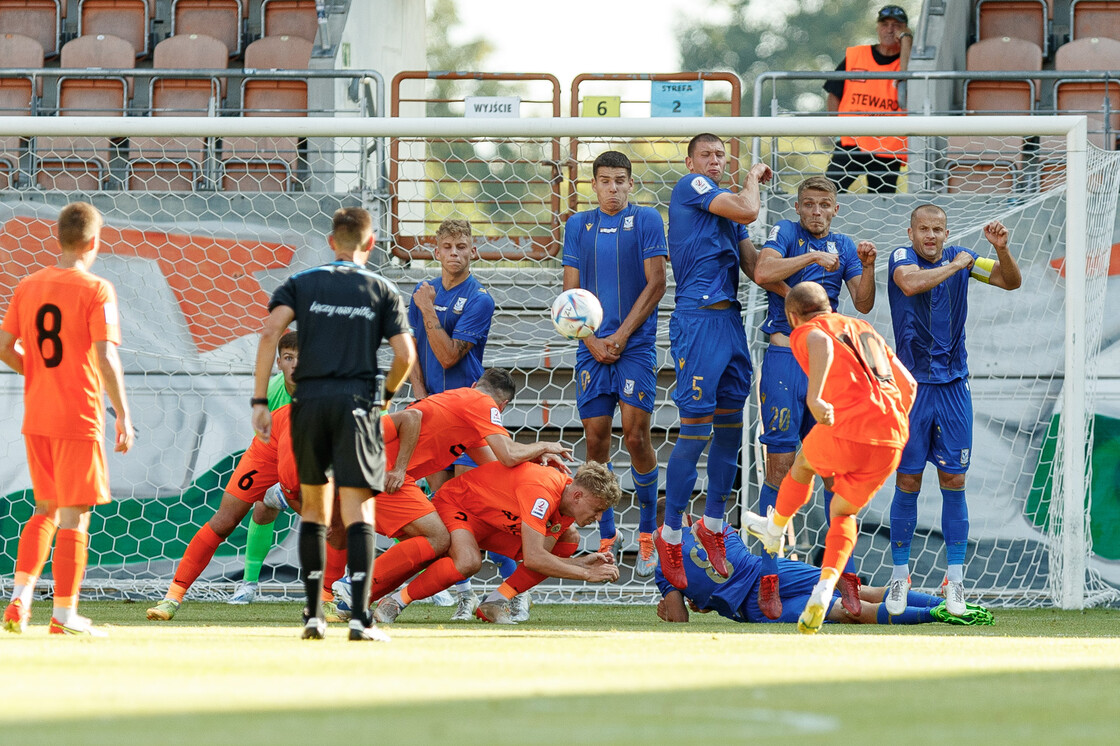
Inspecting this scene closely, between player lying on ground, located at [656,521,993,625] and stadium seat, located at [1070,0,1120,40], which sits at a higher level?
stadium seat, located at [1070,0,1120,40]

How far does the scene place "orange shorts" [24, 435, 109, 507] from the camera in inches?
208

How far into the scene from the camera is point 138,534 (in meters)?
9.17

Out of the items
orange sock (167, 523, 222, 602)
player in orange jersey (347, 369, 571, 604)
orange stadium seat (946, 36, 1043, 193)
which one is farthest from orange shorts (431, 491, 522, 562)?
orange stadium seat (946, 36, 1043, 193)

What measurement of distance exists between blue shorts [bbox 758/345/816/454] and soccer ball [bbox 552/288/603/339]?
1018mm

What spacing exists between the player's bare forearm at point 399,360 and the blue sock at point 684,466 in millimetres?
2146

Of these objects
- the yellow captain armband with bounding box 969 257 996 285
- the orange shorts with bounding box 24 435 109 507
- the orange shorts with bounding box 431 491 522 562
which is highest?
the yellow captain armband with bounding box 969 257 996 285

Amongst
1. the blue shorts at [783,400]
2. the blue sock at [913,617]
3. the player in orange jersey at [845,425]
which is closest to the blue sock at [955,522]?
the blue sock at [913,617]

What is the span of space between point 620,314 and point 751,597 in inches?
72.2

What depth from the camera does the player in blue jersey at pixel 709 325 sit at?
700 cm

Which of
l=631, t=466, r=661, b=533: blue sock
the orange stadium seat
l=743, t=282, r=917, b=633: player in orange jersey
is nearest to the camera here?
l=743, t=282, r=917, b=633: player in orange jersey

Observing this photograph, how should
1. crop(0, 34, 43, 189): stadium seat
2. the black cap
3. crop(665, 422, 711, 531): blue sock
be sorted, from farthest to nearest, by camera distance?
1. the black cap
2. crop(0, 34, 43, 189): stadium seat
3. crop(665, 422, 711, 531): blue sock

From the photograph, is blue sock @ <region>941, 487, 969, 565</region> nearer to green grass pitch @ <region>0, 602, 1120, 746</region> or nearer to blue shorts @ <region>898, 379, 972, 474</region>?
blue shorts @ <region>898, 379, 972, 474</region>

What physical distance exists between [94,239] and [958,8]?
831 centimetres

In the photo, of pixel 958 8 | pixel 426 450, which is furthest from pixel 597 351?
pixel 958 8
